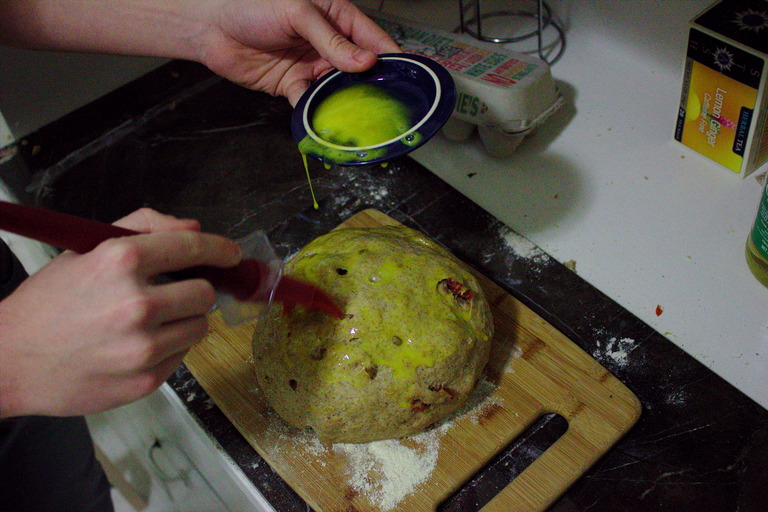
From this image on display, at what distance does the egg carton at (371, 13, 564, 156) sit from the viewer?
1.38 metres

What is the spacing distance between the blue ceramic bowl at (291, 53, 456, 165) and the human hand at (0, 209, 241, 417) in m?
0.33

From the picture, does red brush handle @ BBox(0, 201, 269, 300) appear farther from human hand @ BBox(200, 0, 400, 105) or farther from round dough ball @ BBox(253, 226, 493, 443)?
human hand @ BBox(200, 0, 400, 105)

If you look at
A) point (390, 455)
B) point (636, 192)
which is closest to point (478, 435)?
point (390, 455)

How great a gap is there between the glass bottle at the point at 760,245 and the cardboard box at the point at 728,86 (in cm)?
22

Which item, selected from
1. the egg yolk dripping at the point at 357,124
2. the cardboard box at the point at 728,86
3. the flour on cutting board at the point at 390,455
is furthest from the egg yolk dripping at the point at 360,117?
the cardboard box at the point at 728,86

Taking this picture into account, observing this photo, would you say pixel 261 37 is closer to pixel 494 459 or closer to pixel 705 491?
pixel 494 459

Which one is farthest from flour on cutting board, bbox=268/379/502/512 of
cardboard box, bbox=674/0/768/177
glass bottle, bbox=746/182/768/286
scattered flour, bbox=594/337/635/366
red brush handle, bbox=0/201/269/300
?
cardboard box, bbox=674/0/768/177

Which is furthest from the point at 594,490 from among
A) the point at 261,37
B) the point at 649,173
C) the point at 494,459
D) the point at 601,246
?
the point at 261,37

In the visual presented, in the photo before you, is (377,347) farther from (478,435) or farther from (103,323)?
(103,323)

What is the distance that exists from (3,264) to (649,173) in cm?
127

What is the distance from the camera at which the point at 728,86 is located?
4.05ft

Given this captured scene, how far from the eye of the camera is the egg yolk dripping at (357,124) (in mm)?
1021

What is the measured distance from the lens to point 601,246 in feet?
4.37

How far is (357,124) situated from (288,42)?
1.13 feet
